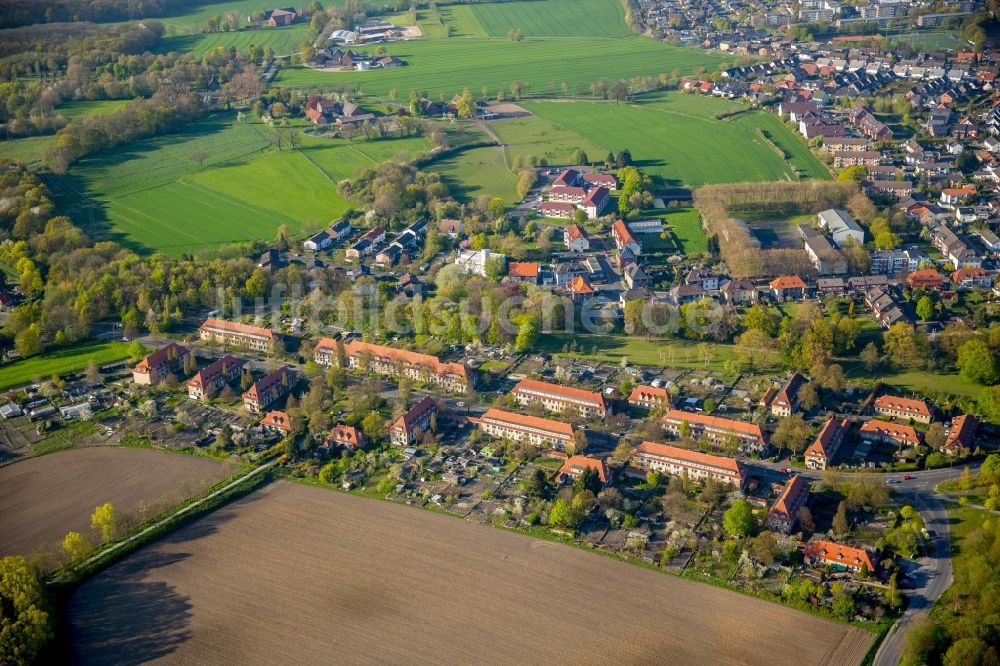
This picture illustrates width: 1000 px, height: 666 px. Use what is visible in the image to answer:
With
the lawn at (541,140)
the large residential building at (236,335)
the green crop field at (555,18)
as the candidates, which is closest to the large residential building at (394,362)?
the large residential building at (236,335)

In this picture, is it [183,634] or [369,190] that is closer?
[183,634]

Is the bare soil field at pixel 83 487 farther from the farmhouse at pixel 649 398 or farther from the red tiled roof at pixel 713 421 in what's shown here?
the red tiled roof at pixel 713 421

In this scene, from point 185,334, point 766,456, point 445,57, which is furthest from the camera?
point 445,57

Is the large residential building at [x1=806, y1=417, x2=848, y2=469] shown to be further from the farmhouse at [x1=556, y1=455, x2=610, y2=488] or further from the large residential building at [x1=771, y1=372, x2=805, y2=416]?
the farmhouse at [x1=556, y1=455, x2=610, y2=488]

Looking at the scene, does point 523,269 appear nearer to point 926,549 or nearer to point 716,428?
point 716,428

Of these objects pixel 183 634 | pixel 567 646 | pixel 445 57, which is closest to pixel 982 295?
pixel 567 646

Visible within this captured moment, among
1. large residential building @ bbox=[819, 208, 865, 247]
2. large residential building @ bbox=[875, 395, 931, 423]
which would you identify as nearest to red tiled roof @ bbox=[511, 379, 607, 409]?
large residential building @ bbox=[875, 395, 931, 423]

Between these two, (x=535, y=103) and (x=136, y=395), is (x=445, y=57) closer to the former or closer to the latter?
(x=535, y=103)
